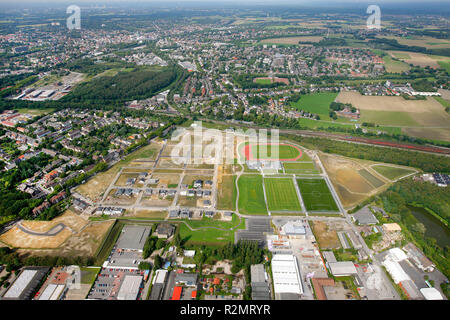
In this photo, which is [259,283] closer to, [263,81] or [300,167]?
[300,167]

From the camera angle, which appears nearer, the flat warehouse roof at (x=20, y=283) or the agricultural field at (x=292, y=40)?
the flat warehouse roof at (x=20, y=283)

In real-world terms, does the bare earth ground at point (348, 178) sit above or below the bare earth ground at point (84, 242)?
above

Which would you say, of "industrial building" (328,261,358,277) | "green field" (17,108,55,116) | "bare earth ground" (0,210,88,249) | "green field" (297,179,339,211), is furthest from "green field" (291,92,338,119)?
"green field" (17,108,55,116)

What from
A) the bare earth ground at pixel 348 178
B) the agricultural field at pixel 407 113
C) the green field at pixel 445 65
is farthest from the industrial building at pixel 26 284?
the green field at pixel 445 65

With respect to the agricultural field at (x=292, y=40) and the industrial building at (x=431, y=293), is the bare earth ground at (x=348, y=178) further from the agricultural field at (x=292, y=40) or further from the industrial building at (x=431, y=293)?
the agricultural field at (x=292, y=40)

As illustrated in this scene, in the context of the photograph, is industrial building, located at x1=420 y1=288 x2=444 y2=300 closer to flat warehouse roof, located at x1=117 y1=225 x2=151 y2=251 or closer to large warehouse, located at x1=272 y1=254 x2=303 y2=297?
large warehouse, located at x1=272 y1=254 x2=303 y2=297

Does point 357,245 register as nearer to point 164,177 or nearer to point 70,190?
point 164,177

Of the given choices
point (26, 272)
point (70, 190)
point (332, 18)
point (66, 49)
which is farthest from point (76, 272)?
point (332, 18)
